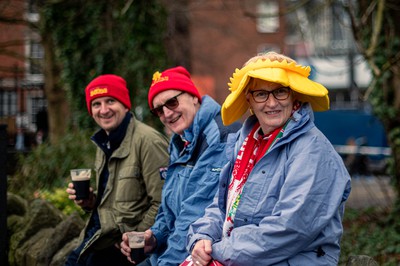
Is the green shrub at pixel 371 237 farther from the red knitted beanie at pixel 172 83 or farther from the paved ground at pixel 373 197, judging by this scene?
the red knitted beanie at pixel 172 83

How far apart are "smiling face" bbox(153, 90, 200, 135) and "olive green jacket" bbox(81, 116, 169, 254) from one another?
0.48 m

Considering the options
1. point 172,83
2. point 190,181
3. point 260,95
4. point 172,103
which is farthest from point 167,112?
point 260,95

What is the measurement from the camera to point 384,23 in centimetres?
905

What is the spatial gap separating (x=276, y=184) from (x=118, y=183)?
6.80ft

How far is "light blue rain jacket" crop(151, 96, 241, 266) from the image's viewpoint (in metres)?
4.01

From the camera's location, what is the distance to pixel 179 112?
14.5ft

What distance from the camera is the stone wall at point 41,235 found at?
6.30 m

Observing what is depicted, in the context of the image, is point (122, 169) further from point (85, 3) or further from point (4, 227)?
point (85, 3)

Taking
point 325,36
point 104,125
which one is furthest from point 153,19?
point 325,36

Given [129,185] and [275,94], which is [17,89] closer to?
[129,185]

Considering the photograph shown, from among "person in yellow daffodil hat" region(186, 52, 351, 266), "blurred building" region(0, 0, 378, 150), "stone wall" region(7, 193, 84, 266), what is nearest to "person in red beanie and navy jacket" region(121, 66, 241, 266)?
"person in yellow daffodil hat" region(186, 52, 351, 266)

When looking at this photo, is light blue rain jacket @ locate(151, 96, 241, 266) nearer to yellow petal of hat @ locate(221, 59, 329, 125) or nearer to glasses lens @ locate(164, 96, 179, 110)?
glasses lens @ locate(164, 96, 179, 110)

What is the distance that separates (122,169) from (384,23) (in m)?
5.38

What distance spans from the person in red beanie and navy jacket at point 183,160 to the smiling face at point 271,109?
0.84m
